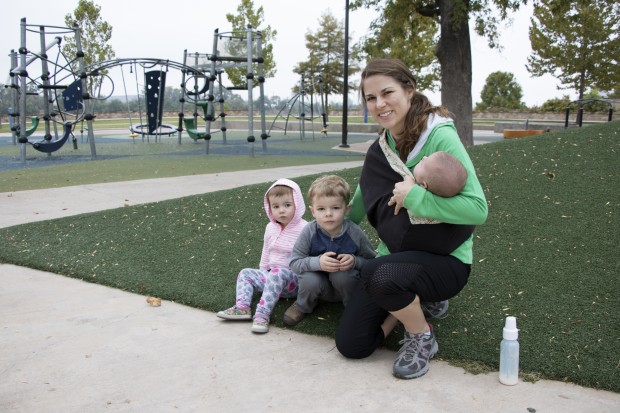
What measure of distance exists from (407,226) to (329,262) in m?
0.56

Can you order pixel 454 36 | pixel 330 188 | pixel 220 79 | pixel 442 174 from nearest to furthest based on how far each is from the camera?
pixel 442 174
pixel 330 188
pixel 454 36
pixel 220 79

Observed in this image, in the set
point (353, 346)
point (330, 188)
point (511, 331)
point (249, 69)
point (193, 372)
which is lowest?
point (193, 372)

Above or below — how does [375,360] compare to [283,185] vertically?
below

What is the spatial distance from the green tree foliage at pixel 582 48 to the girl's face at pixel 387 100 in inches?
1041

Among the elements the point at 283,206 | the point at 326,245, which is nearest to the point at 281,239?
the point at 283,206

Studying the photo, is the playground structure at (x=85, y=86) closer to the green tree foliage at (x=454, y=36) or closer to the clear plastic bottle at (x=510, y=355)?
the green tree foliage at (x=454, y=36)

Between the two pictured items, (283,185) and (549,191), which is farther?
(549,191)

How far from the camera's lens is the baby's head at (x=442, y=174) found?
2.63m

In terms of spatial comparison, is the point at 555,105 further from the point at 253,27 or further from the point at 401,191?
the point at 401,191

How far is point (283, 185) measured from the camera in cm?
379

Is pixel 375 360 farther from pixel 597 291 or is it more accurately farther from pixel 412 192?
pixel 597 291

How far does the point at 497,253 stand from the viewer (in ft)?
14.5

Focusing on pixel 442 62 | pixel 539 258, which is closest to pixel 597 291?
pixel 539 258

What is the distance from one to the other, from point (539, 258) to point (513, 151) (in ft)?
10.8
